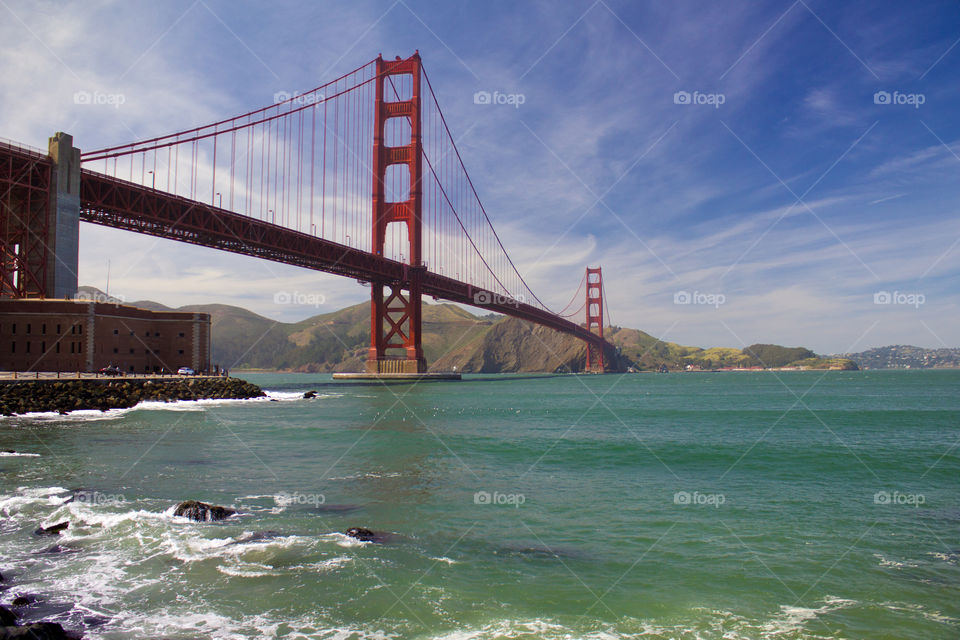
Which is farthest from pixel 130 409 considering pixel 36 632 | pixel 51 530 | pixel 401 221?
pixel 401 221

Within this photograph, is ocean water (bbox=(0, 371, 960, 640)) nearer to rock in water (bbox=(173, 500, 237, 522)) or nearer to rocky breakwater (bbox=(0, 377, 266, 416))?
rock in water (bbox=(173, 500, 237, 522))

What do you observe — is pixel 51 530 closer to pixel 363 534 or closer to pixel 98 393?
pixel 363 534

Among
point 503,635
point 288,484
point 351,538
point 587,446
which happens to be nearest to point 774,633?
point 503,635

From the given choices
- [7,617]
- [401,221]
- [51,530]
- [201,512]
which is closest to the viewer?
[7,617]

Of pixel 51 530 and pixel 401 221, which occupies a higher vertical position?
pixel 401 221

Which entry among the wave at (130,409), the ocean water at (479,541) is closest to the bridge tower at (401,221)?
the wave at (130,409)

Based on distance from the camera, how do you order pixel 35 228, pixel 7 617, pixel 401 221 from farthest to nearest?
1. pixel 401 221
2. pixel 35 228
3. pixel 7 617

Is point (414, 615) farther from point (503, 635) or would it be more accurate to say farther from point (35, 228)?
point (35, 228)

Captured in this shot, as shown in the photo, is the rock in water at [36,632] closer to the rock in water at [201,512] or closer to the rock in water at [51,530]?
the rock in water at [201,512]
